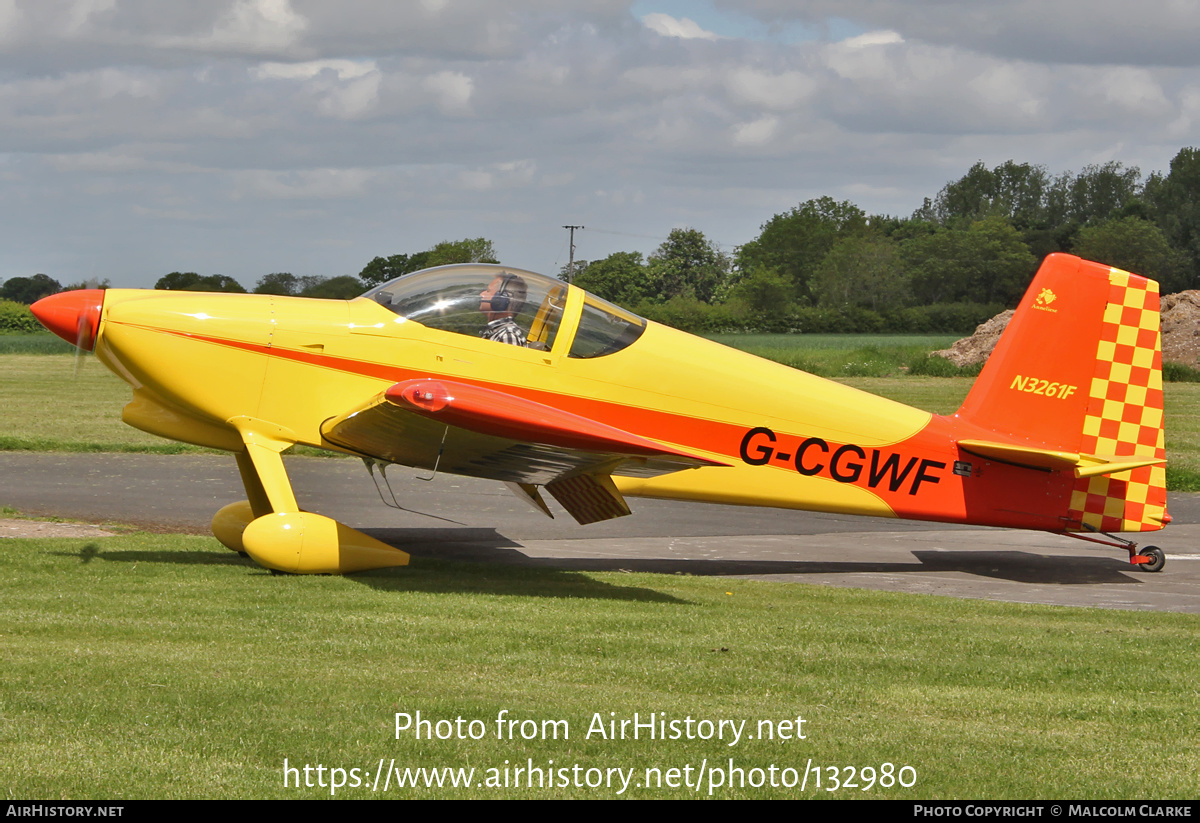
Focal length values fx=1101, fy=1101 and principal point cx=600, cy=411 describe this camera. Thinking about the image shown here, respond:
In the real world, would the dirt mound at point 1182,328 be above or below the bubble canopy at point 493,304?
above

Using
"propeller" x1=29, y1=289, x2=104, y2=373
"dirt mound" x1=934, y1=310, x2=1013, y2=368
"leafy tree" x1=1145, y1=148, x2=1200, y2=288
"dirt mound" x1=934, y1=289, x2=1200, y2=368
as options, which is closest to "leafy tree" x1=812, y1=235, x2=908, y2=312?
"leafy tree" x1=1145, y1=148, x2=1200, y2=288

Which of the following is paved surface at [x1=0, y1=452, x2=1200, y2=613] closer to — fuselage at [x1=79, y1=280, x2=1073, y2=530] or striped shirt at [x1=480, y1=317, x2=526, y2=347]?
fuselage at [x1=79, y1=280, x2=1073, y2=530]

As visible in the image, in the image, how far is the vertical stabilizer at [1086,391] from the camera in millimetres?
9945

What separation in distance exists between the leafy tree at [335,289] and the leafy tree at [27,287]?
2139mm

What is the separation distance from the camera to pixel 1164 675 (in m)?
6.12

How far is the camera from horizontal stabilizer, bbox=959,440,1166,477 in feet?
30.9

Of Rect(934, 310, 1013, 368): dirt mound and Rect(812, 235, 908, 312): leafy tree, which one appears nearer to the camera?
Rect(934, 310, 1013, 368): dirt mound

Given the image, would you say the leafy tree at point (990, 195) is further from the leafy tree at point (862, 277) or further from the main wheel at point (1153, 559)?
the main wheel at point (1153, 559)

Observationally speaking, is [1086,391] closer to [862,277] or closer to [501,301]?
[501,301]

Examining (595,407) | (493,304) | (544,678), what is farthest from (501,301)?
(544,678)

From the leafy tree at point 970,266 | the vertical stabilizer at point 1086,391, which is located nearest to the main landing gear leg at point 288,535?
the vertical stabilizer at point 1086,391

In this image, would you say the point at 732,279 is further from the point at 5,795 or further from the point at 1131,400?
the point at 5,795

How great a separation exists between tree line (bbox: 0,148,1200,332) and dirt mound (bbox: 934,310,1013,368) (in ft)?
57.7

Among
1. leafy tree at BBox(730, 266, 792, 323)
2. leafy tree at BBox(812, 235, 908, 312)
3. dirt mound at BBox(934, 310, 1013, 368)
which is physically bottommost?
dirt mound at BBox(934, 310, 1013, 368)
